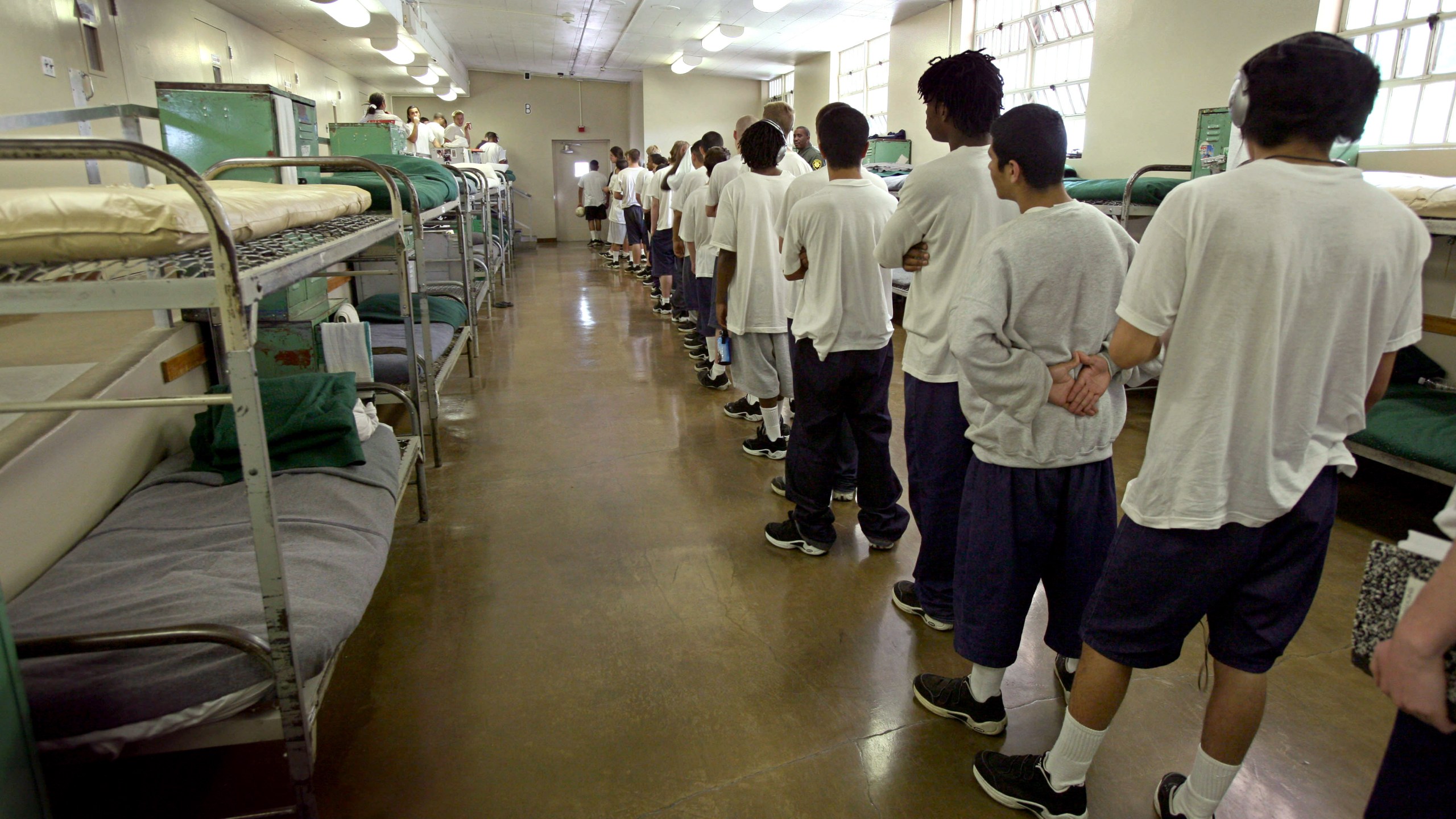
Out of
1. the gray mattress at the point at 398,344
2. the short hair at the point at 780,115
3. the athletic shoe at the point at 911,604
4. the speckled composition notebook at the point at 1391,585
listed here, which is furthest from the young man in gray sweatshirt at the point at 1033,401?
the gray mattress at the point at 398,344

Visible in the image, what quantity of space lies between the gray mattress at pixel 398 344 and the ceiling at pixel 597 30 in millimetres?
5176

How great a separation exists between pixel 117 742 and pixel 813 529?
2208mm

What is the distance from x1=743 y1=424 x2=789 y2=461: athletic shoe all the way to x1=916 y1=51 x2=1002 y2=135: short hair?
2208 millimetres

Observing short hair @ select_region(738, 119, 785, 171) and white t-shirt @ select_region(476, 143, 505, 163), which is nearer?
short hair @ select_region(738, 119, 785, 171)

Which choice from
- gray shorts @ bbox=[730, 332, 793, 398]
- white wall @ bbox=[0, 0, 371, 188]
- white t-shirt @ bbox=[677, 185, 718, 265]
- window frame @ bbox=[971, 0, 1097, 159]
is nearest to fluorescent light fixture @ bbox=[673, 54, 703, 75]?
window frame @ bbox=[971, 0, 1097, 159]

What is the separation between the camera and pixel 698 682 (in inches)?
93.8

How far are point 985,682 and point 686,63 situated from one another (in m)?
14.7

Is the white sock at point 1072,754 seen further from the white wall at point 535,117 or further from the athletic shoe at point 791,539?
the white wall at point 535,117

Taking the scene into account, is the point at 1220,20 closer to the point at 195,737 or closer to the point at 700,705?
the point at 700,705

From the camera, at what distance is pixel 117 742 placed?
A: 62.0 inches

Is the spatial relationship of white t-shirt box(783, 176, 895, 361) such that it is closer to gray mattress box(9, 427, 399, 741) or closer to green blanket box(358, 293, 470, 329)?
gray mattress box(9, 427, 399, 741)

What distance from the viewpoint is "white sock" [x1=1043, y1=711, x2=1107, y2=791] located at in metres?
1.73

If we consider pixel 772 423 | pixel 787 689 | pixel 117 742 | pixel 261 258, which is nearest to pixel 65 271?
pixel 261 258

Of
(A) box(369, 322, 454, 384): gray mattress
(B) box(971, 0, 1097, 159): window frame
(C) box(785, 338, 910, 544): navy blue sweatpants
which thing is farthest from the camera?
(B) box(971, 0, 1097, 159): window frame
